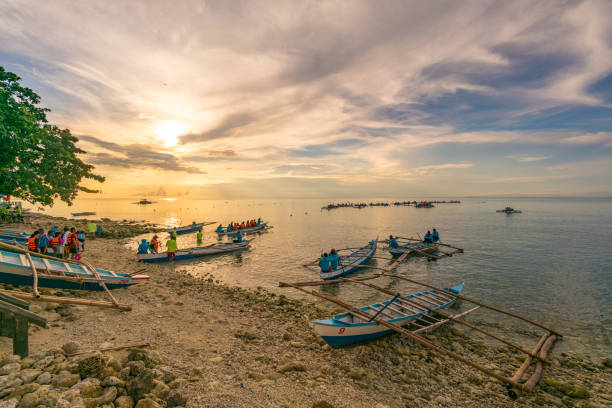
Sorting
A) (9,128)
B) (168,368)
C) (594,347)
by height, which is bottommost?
(594,347)

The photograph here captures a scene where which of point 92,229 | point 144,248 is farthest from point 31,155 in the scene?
point 92,229

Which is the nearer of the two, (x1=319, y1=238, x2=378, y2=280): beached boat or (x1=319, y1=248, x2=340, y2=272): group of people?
(x1=319, y1=248, x2=340, y2=272): group of people

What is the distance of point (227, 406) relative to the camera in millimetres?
5848

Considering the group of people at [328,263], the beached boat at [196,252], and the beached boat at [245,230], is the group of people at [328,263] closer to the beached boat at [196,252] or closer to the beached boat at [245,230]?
the beached boat at [196,252]

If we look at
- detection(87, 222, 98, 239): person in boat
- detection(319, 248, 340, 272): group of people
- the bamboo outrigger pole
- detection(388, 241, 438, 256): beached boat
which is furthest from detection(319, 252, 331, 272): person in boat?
detection(87, 222, 98, 239): person in boat

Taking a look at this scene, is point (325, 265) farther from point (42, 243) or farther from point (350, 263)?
point (42, 243)

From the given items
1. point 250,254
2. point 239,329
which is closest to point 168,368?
point 239,329

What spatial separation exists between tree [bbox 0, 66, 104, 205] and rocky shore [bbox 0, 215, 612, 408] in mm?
11927

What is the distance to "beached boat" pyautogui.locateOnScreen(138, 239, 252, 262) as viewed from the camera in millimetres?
22697

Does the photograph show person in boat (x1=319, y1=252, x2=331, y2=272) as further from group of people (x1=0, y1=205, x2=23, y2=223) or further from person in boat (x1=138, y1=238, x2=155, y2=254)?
group of people (x1=0, y1=205, x2=23, y2=223)

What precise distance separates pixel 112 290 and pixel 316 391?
40.6 ft

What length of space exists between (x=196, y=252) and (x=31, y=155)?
47.6ft

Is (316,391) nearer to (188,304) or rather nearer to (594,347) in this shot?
(188,304)

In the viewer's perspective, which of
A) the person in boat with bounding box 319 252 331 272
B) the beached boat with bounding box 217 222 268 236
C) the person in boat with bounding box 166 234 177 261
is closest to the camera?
the person in boat with bounding box 319 252 331 272
